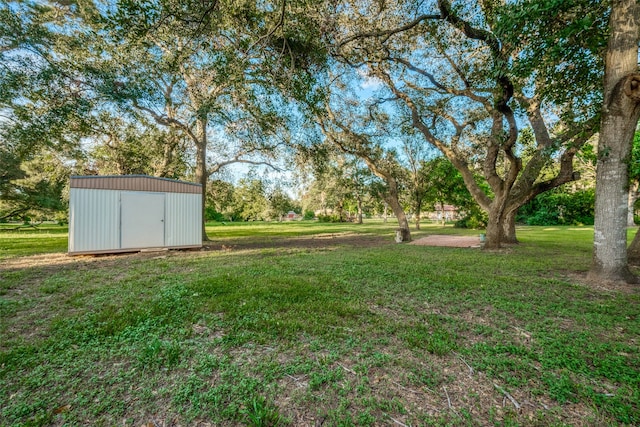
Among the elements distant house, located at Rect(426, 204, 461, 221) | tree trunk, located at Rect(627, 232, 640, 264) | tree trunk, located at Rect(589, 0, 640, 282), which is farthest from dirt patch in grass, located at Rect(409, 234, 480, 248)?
distant house, located at Rect(426, 204, 461, 221)

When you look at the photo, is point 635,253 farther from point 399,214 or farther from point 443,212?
point 443,212

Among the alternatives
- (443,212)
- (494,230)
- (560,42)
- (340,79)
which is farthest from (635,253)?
(443,212)

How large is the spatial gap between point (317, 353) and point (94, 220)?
Result: 10022 mm

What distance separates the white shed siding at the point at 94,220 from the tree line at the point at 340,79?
252 centimetres

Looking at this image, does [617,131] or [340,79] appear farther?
[340,79]

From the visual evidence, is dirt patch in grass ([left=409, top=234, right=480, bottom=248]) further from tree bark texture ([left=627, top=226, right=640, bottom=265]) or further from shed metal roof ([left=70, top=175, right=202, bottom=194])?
shed metal roof ([left=70, top=175, right=202, bottom=194])

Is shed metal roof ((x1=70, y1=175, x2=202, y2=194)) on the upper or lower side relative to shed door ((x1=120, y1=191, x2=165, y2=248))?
upper

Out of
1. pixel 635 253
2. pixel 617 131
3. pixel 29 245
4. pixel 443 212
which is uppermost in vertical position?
pixel 617 131

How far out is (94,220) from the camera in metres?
8.99

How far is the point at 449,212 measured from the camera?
220ft

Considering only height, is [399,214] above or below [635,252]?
above

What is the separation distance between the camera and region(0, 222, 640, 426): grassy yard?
187 centimetres

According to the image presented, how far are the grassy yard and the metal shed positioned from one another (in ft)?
14.3

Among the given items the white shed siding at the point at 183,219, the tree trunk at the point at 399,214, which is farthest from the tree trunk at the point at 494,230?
the white shed siding at the point at 183,219
